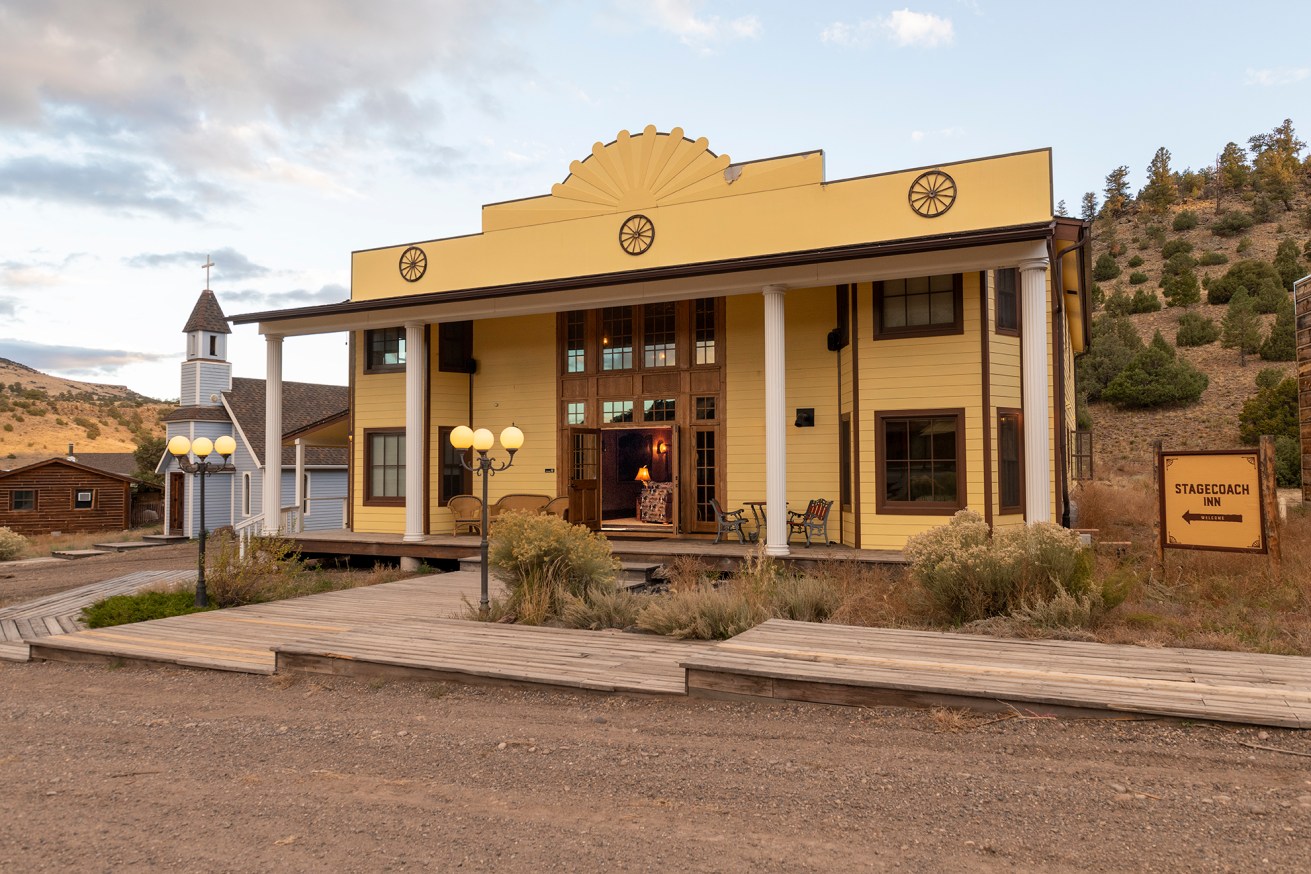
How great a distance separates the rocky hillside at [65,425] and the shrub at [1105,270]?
65048 mm

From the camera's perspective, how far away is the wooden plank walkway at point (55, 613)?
8172 millimetres

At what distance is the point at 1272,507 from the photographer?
7684mm

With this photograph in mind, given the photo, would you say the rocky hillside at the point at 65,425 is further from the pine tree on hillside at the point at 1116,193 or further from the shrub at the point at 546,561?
the pine tree on hillside at the point at 1116,193

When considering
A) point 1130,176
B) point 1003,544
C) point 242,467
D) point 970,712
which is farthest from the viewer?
point 1130,176

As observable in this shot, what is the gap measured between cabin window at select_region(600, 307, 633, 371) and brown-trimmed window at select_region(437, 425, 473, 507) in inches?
130

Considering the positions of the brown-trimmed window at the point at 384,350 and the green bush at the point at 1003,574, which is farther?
the brown-trimmed window at the point at 384,350

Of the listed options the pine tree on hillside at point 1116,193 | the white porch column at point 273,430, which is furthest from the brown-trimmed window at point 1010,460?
the pine tree on hillside at point 1116,193

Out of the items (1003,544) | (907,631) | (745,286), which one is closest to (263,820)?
(907,631)

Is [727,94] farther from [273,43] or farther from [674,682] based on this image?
[674,682]

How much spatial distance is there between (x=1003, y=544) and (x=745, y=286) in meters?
5.97

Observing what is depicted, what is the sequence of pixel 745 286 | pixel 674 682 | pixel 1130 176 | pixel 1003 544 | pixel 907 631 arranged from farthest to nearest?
pixel 1130 176 → pixel 745 286 → pixel 1003 544 → pixel 907 631 → pixel 674 682

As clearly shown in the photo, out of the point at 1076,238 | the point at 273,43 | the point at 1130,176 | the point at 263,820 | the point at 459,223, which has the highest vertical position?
the point at 1130,176

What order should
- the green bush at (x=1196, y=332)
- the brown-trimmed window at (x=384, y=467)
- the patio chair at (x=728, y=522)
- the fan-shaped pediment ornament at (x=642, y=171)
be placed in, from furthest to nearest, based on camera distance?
the green bush at (x=1196, y=332) < the brown-trimmed window at (x=384, y=467) < the fan-shaped pediment ornament at (x=642, y=171) < the patio chair at (x=728, y=522)

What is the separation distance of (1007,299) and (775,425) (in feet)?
12.8
